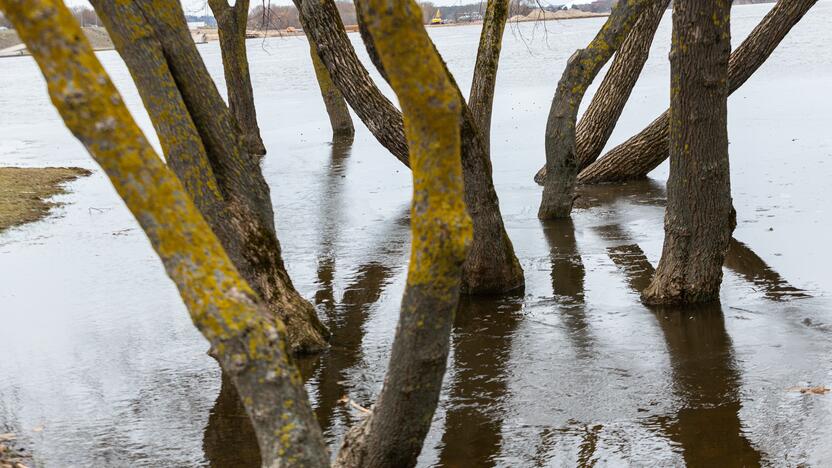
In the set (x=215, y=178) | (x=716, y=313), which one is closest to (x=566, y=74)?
(x=716, y=313)

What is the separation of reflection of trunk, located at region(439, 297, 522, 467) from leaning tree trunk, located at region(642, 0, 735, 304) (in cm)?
133

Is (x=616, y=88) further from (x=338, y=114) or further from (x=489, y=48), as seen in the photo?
(x=338, y=114)

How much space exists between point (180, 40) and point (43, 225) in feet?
25.5

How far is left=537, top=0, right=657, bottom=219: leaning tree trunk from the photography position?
1048cm

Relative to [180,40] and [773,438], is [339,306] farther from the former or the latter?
[773,438]

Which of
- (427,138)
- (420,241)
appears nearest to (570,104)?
(420,241)

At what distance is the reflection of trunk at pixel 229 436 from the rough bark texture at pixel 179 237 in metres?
2.01

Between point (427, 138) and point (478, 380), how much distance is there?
3.25 m

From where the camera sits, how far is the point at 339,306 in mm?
8758

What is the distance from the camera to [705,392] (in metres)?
6.33

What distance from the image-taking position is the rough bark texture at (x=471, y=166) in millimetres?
8125

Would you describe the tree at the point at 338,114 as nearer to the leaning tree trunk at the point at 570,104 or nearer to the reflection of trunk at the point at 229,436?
the leaning tree trunk at the point at 570,104

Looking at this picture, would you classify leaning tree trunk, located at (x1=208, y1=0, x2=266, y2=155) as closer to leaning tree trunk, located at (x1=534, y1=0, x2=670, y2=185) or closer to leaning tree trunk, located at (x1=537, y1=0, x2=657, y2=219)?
leaning tree trunk, located at (x1=534, y1=0, x2=670, y2=185)

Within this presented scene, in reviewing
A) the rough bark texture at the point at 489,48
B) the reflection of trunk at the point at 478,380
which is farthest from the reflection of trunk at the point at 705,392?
the rough bark texture at the point at 489,48
